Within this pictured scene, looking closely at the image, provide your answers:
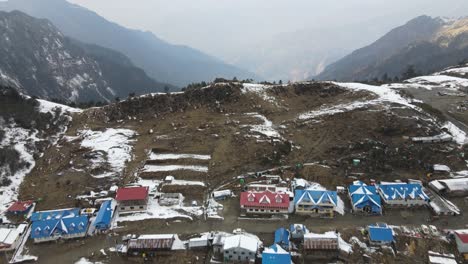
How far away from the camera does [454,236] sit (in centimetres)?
3759

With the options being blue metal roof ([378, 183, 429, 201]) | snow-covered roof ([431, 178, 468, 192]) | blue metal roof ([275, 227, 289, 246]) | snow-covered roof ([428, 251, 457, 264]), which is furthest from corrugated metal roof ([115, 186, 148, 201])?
snow-covered roof ([431, 178, 468, 192])

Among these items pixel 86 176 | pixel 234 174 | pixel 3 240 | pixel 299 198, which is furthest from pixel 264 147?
pixel 3 240

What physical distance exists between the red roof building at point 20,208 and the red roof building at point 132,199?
12245 mm

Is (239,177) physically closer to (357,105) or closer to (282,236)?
(282,236)

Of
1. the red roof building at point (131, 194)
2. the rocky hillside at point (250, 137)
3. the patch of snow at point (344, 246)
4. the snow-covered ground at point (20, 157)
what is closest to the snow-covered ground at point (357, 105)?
the rocky hillside at point (250, 137)

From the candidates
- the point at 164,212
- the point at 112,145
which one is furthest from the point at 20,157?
the point at 164,212

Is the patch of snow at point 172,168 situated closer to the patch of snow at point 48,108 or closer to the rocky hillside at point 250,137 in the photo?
the rocky hillside at point 250,137

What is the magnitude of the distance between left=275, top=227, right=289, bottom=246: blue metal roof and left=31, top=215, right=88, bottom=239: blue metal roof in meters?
23.5

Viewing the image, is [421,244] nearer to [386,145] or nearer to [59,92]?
[386,145]

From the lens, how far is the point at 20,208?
45.5 m

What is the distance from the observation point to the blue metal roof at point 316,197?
43.4 metres

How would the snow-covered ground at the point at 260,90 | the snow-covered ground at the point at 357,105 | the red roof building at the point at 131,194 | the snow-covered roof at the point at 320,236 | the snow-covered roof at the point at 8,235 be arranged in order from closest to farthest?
the snow-covered roof at the point at 320,236, the snow-covered roof at the point at 8,235, the red roof building at the point at 131,194, the snow-covered ground at the point at 357,105, the snow-covered ground at the point at 260,90

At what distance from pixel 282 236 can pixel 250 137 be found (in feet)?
81.3

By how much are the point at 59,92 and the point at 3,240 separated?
17940 cm
